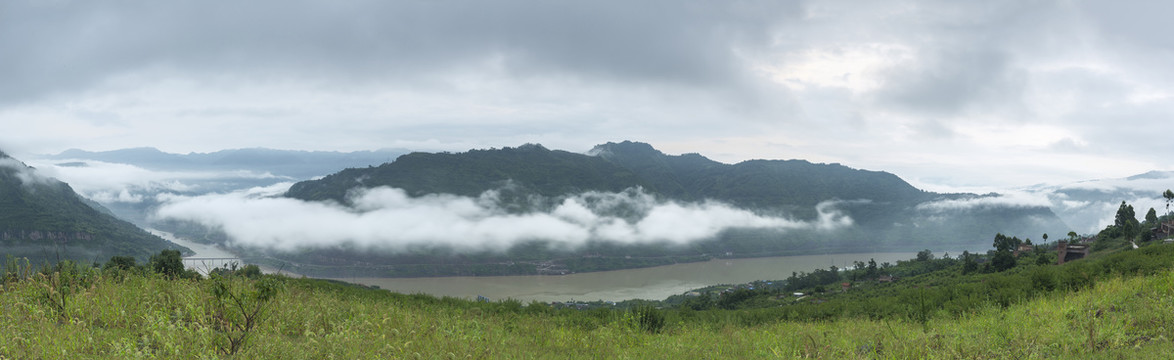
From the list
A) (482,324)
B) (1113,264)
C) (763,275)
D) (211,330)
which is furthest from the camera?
(763,275)

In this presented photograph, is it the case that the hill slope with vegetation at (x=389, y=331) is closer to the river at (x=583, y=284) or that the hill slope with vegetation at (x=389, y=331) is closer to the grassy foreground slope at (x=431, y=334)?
the grassy foreground slope at (x=431, y=334)

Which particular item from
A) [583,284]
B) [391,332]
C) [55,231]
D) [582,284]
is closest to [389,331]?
[391,332]

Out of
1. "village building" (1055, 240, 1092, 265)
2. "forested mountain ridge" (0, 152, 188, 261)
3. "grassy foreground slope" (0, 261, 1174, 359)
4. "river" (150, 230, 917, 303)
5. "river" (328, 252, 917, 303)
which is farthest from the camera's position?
"forested mountain ridge" (0, 152, 188, 261)

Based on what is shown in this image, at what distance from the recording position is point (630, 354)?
857 cm

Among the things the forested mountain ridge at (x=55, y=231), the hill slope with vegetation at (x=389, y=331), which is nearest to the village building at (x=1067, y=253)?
the hill slope with vegetation at (x=389, y=331)

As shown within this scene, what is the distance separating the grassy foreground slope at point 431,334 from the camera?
655cm

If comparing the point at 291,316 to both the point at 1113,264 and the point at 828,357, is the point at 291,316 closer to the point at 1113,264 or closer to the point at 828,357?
the point at 828,357

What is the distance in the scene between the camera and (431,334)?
8.35m

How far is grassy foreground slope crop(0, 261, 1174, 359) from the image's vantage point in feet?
21.5

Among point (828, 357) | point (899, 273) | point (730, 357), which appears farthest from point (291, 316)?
point (899, 273)

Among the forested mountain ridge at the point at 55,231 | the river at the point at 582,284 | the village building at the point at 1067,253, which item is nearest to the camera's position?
the village building at the point at 1067,253

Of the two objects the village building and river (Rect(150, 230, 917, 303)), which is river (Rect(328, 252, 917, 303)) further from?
the village building

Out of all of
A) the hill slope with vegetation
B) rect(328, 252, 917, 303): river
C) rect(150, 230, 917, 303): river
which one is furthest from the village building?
rect(328, 252, 917, 303): river

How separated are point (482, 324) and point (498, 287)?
153 metres
